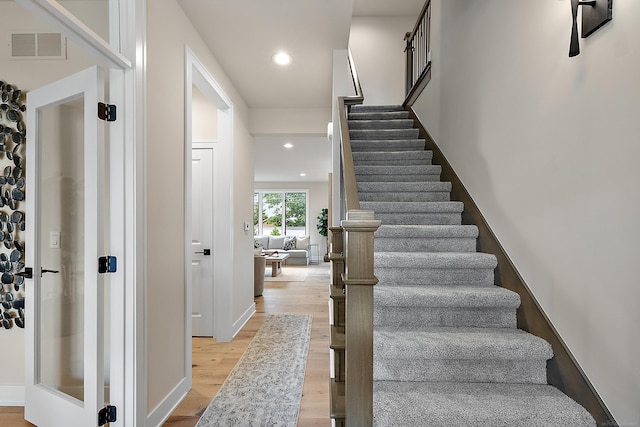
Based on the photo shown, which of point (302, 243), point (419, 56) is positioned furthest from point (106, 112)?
point (302, 243)

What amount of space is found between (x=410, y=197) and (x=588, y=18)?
1852 millimetres

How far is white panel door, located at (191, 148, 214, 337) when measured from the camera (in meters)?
3.89

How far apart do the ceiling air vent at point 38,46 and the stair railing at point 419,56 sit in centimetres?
330

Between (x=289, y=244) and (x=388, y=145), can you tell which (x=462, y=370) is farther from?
(x=289, y=244)

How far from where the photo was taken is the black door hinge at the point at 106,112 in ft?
5.81

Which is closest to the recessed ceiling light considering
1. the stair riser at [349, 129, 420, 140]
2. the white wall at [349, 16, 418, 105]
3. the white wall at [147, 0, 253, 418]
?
the white wall at [147, 0, 253, 418]

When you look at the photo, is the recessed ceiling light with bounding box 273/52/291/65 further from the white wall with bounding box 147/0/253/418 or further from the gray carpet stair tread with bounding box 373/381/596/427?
the gray carpet stair tread with bounding box 373/381/596/427

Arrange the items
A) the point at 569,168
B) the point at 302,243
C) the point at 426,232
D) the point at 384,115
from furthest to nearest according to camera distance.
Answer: the point at 302,243
the point at 384,115
the point at 426,232
the point at 569,168

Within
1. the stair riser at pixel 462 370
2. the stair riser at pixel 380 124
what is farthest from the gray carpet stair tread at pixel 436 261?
the stair riser at pixel 380 124

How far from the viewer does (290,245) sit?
11055 mm

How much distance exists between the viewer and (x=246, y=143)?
4.52 meters

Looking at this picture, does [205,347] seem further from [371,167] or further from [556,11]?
[556,11]

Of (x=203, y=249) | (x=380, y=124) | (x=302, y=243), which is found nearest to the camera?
(x=203, y=249)

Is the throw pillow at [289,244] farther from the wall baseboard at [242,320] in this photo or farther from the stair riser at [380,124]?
the stair riser at [380,124]
